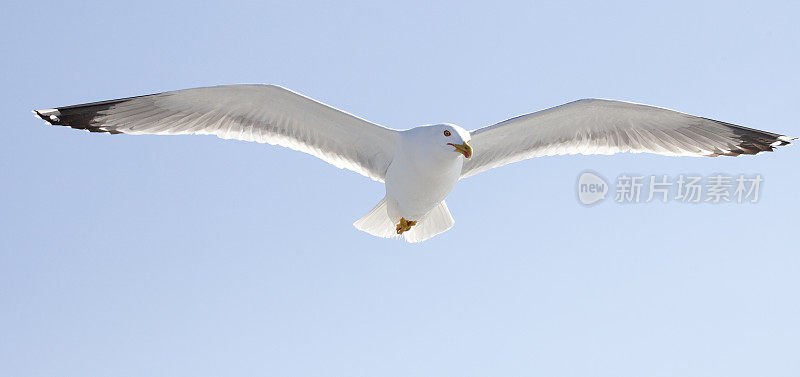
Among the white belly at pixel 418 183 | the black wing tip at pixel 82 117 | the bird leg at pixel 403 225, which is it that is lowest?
the bird leg at pixel 403 225

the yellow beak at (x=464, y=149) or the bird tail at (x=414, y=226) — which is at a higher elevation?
the yellow beak at (x=464, y=149)

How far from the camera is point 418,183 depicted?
262 inches

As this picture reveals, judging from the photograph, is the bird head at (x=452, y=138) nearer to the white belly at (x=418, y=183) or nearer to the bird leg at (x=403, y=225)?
the white belly at (x=418, y=183)

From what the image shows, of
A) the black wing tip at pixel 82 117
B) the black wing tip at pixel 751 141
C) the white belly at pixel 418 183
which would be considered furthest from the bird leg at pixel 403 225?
the black wing tip at pixel 751 141

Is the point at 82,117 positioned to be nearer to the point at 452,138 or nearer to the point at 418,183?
the point at 418,183

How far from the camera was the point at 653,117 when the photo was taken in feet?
24.2

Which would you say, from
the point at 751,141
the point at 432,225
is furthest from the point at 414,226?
the point at 751,141

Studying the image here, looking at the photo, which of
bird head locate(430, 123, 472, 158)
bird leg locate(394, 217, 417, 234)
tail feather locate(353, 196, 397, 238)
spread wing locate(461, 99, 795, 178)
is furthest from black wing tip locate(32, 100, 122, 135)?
spread wing locate(461, 99, 795, 178)

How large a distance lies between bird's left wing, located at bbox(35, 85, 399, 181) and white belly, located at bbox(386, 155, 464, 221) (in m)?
0.35

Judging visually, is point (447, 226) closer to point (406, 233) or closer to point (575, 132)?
point (406, 233)

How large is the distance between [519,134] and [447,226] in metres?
1.14

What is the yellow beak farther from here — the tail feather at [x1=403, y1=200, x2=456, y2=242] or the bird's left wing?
the tail feather at [x1=403, y1=200, x2=456, y2=242]

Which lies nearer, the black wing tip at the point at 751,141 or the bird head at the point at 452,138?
the bird head at the point at 452,138

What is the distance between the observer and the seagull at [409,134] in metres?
6.73
